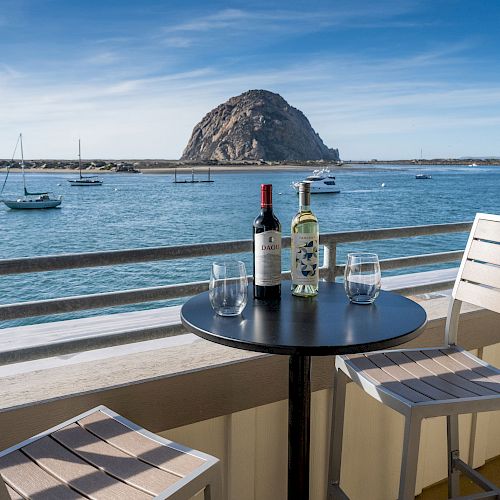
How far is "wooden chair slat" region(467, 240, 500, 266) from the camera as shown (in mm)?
1740

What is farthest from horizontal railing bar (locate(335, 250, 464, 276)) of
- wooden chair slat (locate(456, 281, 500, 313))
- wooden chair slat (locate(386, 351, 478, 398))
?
wooden chair slat (locate(386, 351, 478, 398))

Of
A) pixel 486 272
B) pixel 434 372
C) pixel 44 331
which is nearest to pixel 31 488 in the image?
pixel 434 372

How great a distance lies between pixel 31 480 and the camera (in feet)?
3.58

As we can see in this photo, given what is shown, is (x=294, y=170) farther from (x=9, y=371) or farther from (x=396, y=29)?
(x=9, y=371)

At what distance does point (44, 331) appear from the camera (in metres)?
2.60

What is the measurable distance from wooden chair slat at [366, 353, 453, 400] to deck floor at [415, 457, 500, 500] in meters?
0.92

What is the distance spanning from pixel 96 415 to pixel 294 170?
8744cm

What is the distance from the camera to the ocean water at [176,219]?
2708cm

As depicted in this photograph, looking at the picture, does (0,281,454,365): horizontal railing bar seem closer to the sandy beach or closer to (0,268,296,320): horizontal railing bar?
(0,268,296,320): horizontal railing bar

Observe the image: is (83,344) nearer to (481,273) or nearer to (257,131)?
(481,273)

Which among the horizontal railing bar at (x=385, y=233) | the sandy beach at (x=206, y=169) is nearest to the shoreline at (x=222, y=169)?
the sandy beach at (x=206, y=169)

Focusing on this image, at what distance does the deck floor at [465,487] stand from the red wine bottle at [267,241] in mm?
1337

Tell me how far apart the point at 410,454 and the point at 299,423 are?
0.28 m

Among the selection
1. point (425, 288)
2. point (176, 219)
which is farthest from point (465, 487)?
point (176, 219)
